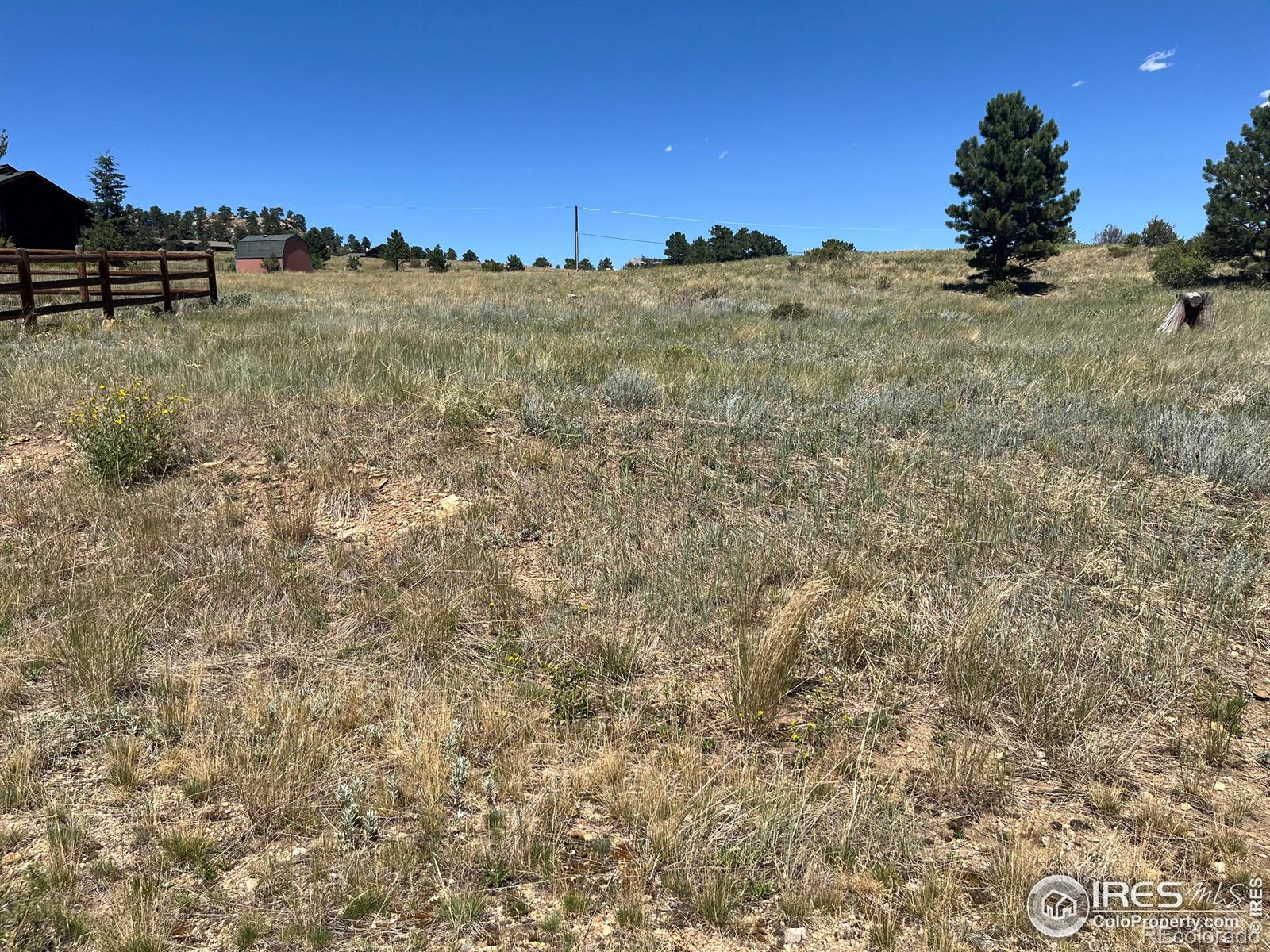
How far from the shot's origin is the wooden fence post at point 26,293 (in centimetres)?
1127

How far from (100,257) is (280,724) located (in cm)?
1445

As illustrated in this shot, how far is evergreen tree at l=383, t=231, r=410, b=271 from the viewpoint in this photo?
224 ft

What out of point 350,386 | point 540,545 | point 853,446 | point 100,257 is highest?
point 100,257

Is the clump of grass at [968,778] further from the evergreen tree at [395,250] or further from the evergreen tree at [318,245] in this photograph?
the evergreen tree at [318,245]

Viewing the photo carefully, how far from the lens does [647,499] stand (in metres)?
5.23

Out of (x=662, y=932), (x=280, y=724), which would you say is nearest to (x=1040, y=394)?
(x=662, y=932)

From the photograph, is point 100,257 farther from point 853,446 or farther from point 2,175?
point 2,175

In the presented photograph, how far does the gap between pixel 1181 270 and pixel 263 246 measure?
6800cm

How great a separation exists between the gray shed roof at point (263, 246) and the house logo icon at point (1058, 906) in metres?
67.9

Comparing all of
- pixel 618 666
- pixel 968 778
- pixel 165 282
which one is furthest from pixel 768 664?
pixel 165 282

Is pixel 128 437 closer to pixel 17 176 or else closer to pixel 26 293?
pixel 26 293

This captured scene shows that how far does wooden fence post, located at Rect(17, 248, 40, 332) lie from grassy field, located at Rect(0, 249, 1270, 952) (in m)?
5.98

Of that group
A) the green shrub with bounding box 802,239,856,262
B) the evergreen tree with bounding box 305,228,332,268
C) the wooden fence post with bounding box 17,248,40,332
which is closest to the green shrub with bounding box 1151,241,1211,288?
the green shrub with bounding box 802,239,856,262
